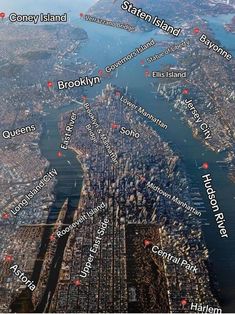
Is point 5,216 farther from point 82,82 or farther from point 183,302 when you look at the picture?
point 82,82

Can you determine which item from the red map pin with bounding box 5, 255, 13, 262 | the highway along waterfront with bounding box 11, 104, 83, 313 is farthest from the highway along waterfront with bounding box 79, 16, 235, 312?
the red map pin with bounding box 5, 255, 13, 262

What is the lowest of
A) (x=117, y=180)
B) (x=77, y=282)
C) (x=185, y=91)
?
(x=77, y=282)

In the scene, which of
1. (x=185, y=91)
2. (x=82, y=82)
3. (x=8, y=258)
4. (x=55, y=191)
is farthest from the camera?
(x=82, y=82)

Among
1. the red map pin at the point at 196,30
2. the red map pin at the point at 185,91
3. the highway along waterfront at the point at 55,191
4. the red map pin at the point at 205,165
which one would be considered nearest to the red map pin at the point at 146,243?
the highway along waterfront at the point at 55,191

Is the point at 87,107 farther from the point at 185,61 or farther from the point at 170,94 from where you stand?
the point at 185,61

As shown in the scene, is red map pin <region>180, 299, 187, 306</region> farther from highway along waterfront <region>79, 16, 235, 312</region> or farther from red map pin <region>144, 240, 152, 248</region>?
red map pin <region>144, 240, 152, 248</region>

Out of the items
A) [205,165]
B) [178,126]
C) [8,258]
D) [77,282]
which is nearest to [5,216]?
[8,258]

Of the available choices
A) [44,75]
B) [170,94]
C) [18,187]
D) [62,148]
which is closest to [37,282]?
[18,187]

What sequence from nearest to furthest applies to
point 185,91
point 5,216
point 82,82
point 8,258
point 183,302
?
point 183,302 < point 8,258 < point 5,216 < point 185,91 < point 82,82

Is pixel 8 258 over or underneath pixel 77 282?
underneath

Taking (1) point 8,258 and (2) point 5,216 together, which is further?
(2) point 5,216
